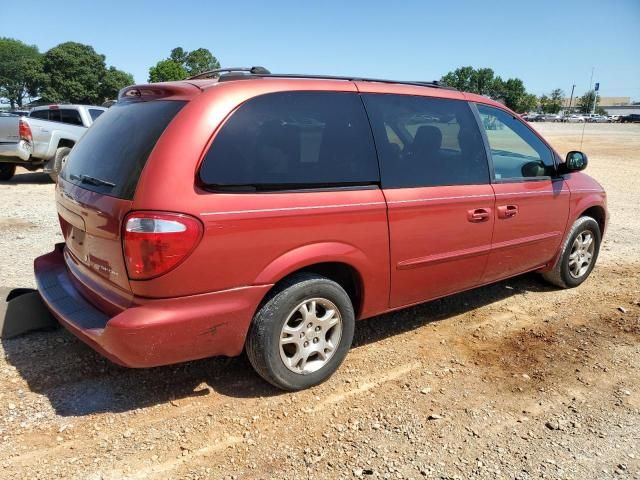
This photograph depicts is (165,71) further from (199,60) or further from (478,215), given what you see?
(478,215)

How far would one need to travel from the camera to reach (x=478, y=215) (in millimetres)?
3822

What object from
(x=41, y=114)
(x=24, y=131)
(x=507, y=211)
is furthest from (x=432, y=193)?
(x=41, y=114)

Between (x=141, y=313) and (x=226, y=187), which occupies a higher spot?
(x=226, y=187)

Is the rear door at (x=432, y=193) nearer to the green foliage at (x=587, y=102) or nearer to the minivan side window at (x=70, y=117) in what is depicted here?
the minivan side window at (x=70, y=117)

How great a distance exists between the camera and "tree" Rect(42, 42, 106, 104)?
2790 inches

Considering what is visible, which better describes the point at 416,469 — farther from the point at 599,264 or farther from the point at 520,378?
the point at 599,264

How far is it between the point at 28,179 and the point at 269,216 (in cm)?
1211

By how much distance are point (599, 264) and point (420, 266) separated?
3552mm

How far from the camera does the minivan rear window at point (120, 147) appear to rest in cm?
269

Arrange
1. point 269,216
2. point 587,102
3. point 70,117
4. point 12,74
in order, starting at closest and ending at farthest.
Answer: point 269,216 → point 70,117 → point 12,74 → point 587,102

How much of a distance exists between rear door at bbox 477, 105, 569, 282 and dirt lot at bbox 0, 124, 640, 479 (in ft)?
1.91

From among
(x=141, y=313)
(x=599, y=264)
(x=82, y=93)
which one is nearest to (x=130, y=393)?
(x=141, y=313)

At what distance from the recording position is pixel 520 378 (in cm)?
343

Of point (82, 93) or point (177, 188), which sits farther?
point (82, 93)
